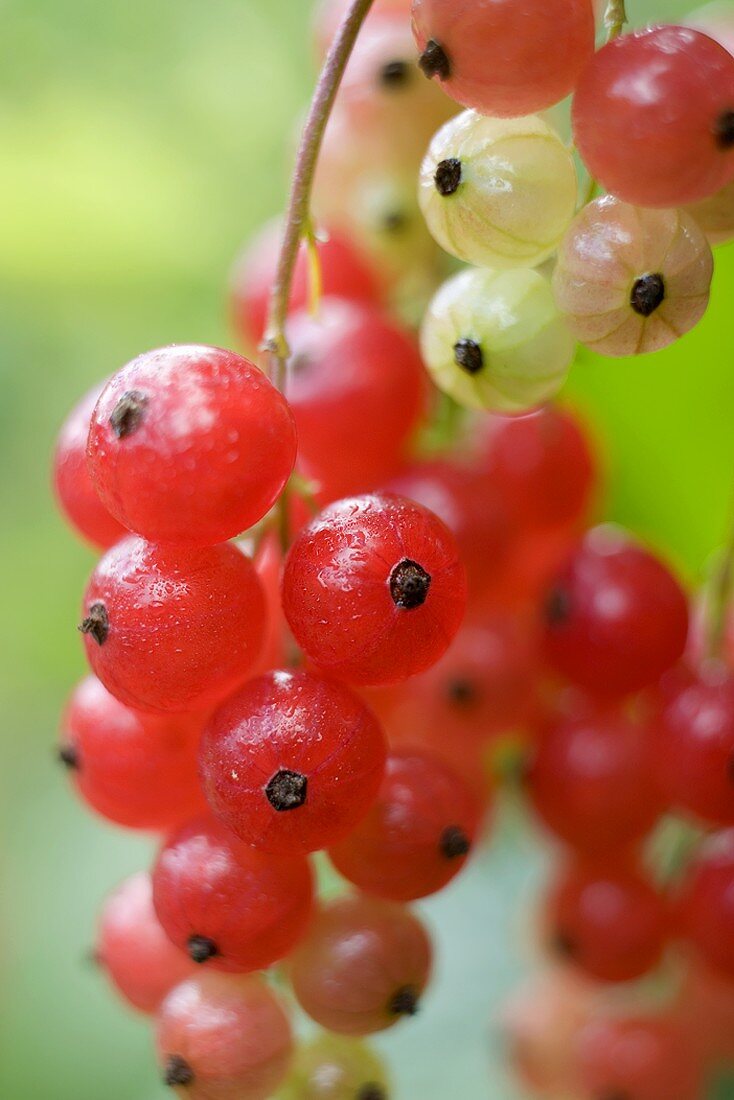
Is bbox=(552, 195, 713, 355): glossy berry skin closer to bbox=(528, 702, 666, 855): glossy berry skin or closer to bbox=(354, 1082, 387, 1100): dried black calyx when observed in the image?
bbox=(528, 702, 666, 855): glossy berry skin

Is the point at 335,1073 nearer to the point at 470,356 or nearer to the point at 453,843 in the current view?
the point at 453,843

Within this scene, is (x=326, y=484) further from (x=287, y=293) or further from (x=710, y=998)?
(x=710, y=998)

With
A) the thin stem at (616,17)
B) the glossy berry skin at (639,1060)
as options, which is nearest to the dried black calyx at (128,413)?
the thin stem at (616,17)

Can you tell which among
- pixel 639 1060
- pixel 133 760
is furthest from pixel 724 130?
pixel 639 1060

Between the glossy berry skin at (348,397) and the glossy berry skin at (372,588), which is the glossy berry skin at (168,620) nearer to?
the glossy berry skin at (372,588)

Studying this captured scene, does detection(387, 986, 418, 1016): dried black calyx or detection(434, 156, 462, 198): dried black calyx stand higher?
detection(434, 156, 462, 198): dried black calyx

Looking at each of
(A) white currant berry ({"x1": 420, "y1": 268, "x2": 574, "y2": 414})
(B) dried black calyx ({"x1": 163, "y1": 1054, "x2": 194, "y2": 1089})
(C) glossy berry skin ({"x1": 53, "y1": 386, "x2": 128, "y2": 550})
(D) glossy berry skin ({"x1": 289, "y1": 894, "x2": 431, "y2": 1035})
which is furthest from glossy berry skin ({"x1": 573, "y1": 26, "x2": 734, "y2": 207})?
(B) dried black calyx ({"x1": 163, "y1": 1054, "x2": 194, "y2": 1089})

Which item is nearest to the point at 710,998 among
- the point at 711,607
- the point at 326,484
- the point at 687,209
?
the point at 711,607
